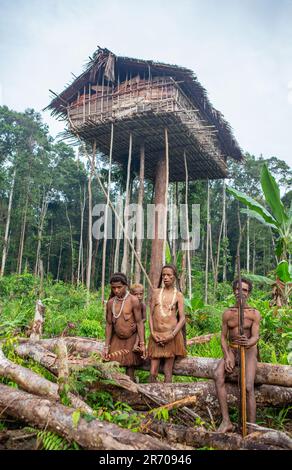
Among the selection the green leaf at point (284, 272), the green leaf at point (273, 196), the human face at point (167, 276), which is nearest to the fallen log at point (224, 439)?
the human face at point (167, 276)

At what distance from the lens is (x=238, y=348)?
3.58 metres

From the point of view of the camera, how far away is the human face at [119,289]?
434 centimetres

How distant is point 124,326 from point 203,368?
3.20 ft

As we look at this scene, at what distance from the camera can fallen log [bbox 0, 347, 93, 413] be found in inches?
133

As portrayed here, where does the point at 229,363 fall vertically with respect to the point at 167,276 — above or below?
below

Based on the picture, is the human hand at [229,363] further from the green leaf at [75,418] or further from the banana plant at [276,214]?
the banana plant at [276,214]

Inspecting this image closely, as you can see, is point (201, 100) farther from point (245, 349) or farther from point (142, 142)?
point (245, 349)

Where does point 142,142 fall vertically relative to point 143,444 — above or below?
above

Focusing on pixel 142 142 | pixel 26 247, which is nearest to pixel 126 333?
pixel 142 142

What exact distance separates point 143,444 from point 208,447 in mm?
639

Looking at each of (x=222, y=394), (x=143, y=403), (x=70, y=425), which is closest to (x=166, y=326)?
(x=143, y=403)

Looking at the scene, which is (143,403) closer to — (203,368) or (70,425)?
(203,368)

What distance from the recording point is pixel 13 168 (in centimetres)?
2578

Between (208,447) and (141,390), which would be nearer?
(208,447)
